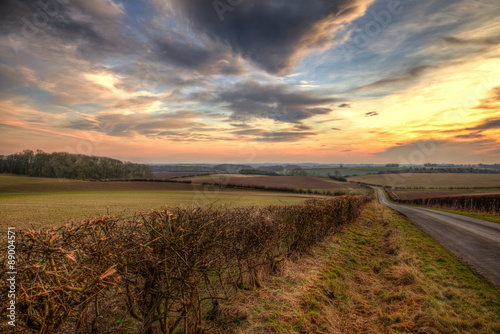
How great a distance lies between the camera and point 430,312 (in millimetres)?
4715

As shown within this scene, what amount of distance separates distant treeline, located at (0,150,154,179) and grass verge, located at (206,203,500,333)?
345 feet

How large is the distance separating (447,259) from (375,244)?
2.77 metres

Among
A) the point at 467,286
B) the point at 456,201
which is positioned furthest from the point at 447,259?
the point at 456,201

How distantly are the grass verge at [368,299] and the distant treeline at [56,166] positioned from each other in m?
105

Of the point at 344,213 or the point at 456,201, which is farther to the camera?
the point at 456,201

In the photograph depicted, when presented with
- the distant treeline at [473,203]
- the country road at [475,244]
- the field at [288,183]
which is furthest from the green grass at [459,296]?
the field at [288,183]

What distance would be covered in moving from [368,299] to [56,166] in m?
113

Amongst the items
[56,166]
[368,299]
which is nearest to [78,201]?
[368,299]

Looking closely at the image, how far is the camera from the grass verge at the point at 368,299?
14.2 feet

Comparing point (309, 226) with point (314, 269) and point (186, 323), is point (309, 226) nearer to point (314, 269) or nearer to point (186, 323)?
point (314, 269)

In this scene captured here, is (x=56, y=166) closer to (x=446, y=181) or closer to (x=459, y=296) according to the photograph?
(x=459, y=296)

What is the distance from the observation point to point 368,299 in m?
5.57

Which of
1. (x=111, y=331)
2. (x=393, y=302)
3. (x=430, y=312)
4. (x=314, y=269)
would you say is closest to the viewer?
(x=111, y=331)

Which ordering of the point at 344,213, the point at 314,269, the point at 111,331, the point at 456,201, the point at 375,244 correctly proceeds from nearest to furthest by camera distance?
1. the point at 111,331
2. the point at 314,269
3. the point at 375,244
4. the point at 344,213
5. the point at 456,201
